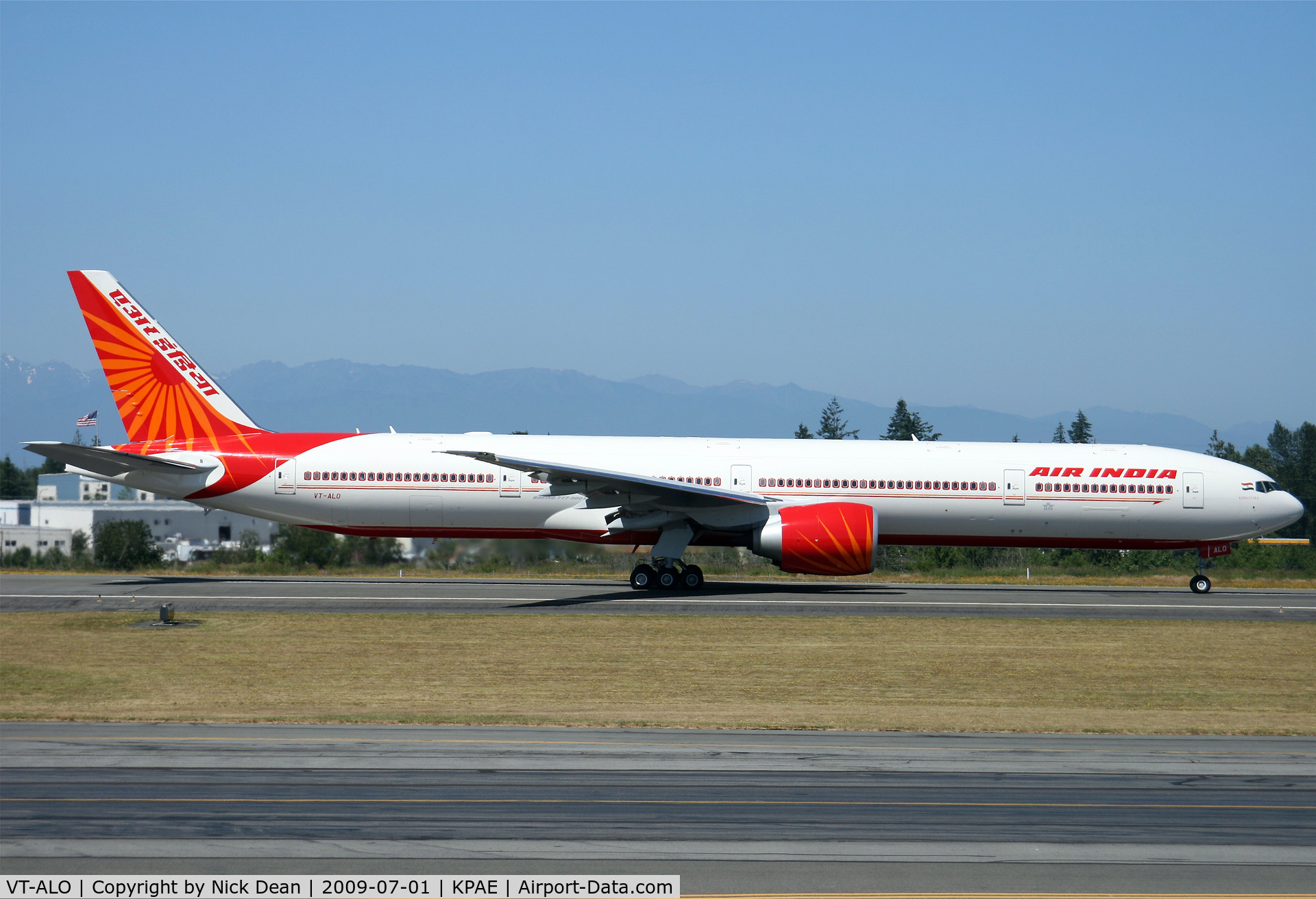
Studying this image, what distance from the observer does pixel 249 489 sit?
104 ft

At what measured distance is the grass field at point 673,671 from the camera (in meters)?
16.5

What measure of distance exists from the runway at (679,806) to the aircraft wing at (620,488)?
526 inches

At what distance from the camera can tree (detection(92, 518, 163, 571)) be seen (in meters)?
43.9

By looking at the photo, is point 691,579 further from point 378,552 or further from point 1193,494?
point 378,552

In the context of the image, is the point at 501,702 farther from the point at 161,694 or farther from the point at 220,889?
the point at 220,889

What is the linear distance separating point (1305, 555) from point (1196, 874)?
1510 inches

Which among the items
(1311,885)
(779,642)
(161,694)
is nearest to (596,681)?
(779,642)

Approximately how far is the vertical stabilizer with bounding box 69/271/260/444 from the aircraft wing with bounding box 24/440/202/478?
55.9 inches

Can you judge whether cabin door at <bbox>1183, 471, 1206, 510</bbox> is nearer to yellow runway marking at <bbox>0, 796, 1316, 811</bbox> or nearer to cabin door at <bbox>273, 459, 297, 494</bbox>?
yellow runway marking at <bbox>0, 796, 1316, 811</bbox>

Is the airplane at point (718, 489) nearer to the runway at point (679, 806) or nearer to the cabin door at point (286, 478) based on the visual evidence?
the cabin door at point (286, 478)

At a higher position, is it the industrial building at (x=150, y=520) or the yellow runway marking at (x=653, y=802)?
the industrial building at (x=150, y=520)

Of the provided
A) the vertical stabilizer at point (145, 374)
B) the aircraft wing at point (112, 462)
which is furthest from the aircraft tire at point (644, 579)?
the aircraft wing at point (112, 462)

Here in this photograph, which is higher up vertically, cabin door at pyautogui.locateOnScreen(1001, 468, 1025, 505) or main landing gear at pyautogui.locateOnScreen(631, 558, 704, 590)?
cabin door at pyautogui.locateOnScreen(1001, 468, 1025, 505)

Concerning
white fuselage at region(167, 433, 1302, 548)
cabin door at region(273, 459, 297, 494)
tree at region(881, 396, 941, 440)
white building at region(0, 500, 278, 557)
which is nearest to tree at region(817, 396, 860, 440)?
tree at region(881, 396, 941, 440)
